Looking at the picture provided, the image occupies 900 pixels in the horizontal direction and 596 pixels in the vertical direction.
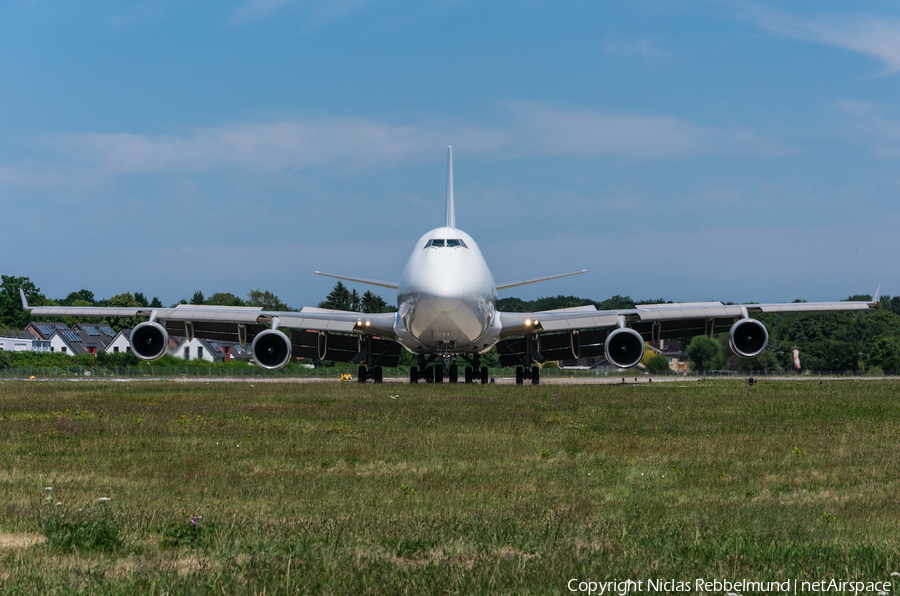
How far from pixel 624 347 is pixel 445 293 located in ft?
25.5

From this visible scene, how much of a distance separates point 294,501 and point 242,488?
876 millimetres

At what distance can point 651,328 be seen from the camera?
34.5 m

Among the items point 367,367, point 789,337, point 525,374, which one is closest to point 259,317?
point 367,367

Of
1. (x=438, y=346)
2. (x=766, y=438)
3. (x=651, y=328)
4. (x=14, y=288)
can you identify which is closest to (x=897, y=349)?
(x=651, y=328)

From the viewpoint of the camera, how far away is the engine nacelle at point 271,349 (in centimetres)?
3141

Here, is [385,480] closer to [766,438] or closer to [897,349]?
[766,438]

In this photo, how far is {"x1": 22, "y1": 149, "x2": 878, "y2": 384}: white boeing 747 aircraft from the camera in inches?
1098

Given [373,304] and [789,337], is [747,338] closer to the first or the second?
[789,337]

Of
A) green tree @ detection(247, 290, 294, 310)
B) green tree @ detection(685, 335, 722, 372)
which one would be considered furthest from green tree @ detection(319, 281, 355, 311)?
green tree @ detection(685, 335, 722, 372)

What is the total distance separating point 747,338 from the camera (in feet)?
106

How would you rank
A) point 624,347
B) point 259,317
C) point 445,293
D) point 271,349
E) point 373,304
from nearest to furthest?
point 445,293
point 624,347
point 271,349
point 259,317
point 373,304

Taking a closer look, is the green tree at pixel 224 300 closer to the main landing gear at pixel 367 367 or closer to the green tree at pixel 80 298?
the green tree at pixel 80 298

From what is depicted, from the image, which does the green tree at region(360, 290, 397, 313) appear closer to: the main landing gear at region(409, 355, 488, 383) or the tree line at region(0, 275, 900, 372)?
the tree line at region(0, 275, 900, 372)

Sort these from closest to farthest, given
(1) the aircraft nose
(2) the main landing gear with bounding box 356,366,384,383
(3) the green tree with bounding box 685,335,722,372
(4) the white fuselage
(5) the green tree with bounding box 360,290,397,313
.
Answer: (1) the aircraft nose < (4) the white fuselage < (2) the main landing gear with bounding box 356,366,384,383 < (3) the green tree with bounding box 685,335,722,372 < (5) the green tree with bounding box 360,290,397,313
